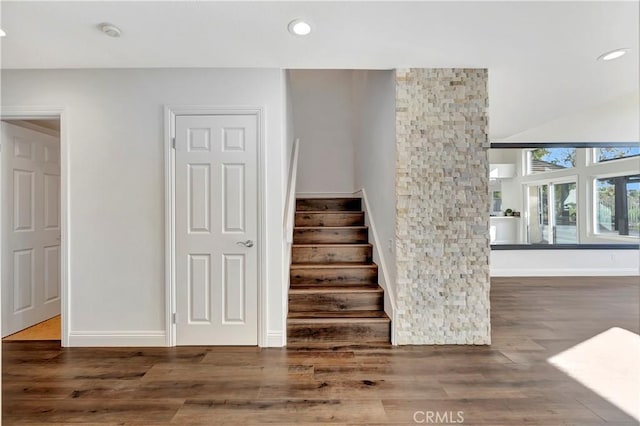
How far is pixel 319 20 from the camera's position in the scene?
2.12 m

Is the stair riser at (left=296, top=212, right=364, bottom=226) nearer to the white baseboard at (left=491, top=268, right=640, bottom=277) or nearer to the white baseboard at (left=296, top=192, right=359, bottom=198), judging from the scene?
the white baseboard at (left=296, top=192, right=359, bottom=198)

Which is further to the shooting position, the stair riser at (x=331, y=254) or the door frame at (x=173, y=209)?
the stair riser at (x=331, y=254)

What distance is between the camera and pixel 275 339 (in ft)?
9.24

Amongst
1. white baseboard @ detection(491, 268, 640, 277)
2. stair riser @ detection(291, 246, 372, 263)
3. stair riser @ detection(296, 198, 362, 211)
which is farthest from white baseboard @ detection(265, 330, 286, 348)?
white baseboard @ detection(491, 268, 640, 277)

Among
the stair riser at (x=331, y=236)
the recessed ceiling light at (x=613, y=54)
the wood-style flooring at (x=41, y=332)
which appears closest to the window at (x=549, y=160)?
the recessed ceiling light at (x=613, y=54)

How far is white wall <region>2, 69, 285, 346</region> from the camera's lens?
9.30ft

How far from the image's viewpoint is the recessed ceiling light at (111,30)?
7.14ft

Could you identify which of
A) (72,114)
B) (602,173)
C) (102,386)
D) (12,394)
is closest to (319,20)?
(72,114)

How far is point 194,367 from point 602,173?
268 inches

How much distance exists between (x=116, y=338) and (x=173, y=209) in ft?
3.96

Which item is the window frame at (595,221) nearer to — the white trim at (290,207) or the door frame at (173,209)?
the white trim at (290,207)

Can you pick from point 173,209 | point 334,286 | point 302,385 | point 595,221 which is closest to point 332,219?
point 334,286

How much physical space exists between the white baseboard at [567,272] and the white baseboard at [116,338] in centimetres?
517

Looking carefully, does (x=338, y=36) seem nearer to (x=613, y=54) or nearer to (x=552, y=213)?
(x=613, y=54)
